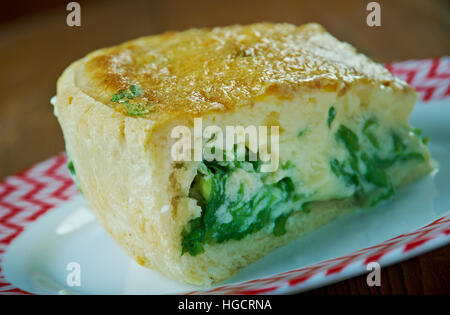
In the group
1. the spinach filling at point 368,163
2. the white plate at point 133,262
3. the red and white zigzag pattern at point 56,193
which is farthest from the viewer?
the spinach filling at point 368,163

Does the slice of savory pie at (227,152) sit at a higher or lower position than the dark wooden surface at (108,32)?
higher

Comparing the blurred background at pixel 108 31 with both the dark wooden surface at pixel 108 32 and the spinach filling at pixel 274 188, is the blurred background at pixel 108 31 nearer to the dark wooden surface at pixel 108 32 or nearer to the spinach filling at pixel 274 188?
the dark wooden surface at pixel 108 32

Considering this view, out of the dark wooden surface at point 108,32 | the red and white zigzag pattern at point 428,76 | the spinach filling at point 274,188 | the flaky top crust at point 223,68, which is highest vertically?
the flaky top crust at point 223,68

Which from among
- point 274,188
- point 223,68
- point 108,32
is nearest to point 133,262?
point 274,188

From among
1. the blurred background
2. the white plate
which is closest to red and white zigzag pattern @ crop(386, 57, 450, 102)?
the white plate

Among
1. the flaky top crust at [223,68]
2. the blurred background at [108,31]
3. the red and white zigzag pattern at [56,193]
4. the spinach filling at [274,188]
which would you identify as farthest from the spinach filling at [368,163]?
the blurred background at [108,31]

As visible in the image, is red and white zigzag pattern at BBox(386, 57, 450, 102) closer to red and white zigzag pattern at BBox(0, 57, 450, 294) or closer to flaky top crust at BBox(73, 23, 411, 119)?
red and white zigzag pattern at BBox(0, 57, 450, 294)
